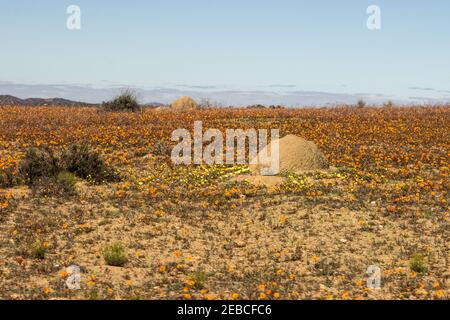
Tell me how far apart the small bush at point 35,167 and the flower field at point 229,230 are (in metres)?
0.34

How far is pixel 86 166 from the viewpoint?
50.7ft

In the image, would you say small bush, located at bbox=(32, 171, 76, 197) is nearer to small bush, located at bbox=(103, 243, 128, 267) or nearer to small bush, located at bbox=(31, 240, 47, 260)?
small bush, located at bbox=(31, 240, 47, 260)

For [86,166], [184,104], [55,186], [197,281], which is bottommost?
[197,281]

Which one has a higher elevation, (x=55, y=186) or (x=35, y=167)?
(x=35, y=167)

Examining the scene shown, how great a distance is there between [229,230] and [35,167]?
21.0 feet

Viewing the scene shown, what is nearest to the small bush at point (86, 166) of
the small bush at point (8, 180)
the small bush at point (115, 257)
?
the small bush at point (8, 180)

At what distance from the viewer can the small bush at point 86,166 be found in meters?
15.4

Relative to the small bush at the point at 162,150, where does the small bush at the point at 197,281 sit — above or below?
below

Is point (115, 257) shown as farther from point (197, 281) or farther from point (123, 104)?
point (123, 104)

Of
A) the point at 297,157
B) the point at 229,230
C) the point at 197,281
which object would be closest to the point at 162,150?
the point at 297,157

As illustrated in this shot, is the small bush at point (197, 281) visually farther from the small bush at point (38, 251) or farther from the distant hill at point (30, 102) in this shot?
the distant hill at point (30, 102)

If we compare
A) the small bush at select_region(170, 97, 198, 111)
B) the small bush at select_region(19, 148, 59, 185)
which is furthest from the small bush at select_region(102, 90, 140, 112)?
the small bush at select_region(19, 148, 59, 185)
